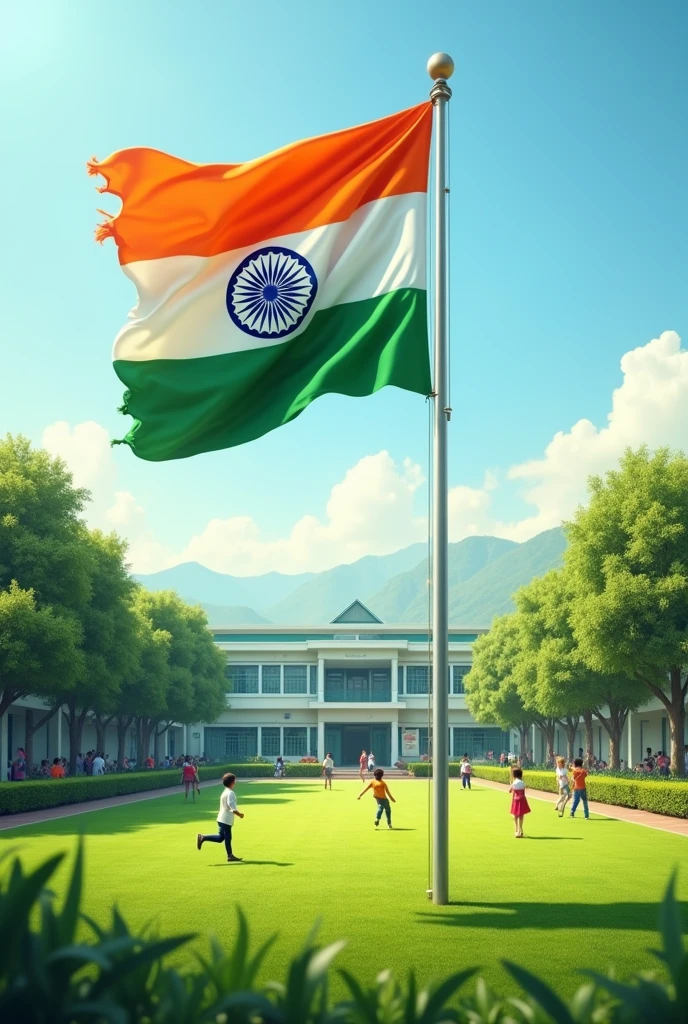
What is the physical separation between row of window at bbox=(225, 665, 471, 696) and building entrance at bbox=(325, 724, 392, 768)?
3.61m

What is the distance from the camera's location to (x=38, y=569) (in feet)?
105

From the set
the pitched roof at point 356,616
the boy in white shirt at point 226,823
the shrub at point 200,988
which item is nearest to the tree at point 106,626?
the boy in white shirt at point 226,823

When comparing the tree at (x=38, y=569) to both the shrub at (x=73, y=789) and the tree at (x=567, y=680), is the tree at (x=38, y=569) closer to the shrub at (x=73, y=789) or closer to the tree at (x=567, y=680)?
the shrub at (x=73, y=789)

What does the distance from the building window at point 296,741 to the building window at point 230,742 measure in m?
2.63

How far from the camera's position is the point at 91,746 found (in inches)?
2586

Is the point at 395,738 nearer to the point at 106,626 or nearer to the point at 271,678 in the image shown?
the point at 271,678

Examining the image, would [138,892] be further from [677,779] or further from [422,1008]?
[677,779]

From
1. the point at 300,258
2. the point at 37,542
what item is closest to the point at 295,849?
the point at 300,258

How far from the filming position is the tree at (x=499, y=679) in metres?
64.2

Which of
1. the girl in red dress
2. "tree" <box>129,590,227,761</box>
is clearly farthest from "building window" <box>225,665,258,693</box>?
the girl in red dress

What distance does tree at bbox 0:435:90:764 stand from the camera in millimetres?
30375

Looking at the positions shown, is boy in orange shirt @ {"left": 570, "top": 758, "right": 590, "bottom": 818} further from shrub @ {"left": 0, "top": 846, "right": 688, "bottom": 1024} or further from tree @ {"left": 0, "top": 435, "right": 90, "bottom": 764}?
shrub @ {"left": 0, "top": 846, "right": 688, "bottom": 1024}

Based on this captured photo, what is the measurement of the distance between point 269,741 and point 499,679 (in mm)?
25822

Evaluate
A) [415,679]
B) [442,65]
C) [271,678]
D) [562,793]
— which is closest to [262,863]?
[442,65]
